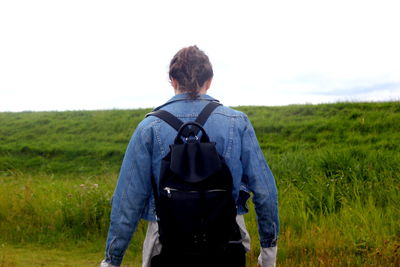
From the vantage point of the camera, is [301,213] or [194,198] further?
[301,213]

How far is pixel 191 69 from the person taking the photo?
8.81 ft

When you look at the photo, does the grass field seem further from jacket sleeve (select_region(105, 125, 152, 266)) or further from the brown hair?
the brown hair

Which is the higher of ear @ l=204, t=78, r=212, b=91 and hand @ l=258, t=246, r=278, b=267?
Answer: ear @ l=204, t=78, r=212, b=91

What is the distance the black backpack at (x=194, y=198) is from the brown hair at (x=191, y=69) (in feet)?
0.99

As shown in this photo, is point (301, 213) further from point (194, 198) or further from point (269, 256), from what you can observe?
point (194, 198)

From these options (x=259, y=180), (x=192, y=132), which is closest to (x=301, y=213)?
(x=259, y=180)

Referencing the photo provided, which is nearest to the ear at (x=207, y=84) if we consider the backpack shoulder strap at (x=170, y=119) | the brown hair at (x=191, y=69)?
the brown hair at (x=191, y=69)

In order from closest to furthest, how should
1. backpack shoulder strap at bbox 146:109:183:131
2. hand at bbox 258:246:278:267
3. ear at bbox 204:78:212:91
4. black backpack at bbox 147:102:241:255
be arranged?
black backpack at bbox 147:102:241:255, backpack shoulder strap at bbox 146:109:183:131, ear at bbox 204:78:212:91, hand at bbox 258:246:278:267

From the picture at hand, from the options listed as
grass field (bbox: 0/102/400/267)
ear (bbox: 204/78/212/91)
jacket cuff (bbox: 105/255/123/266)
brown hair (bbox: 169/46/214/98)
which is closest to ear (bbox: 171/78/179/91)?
brown hair (bbox: 169/46/214/98)

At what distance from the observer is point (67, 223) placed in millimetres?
7746

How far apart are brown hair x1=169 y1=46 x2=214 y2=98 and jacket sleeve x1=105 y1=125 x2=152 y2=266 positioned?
0.40m

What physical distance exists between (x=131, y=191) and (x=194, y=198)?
45cm

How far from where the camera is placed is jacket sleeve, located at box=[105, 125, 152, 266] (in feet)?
8.72

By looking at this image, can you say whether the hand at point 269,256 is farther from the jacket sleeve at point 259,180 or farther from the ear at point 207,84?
the ear at point 207,84
